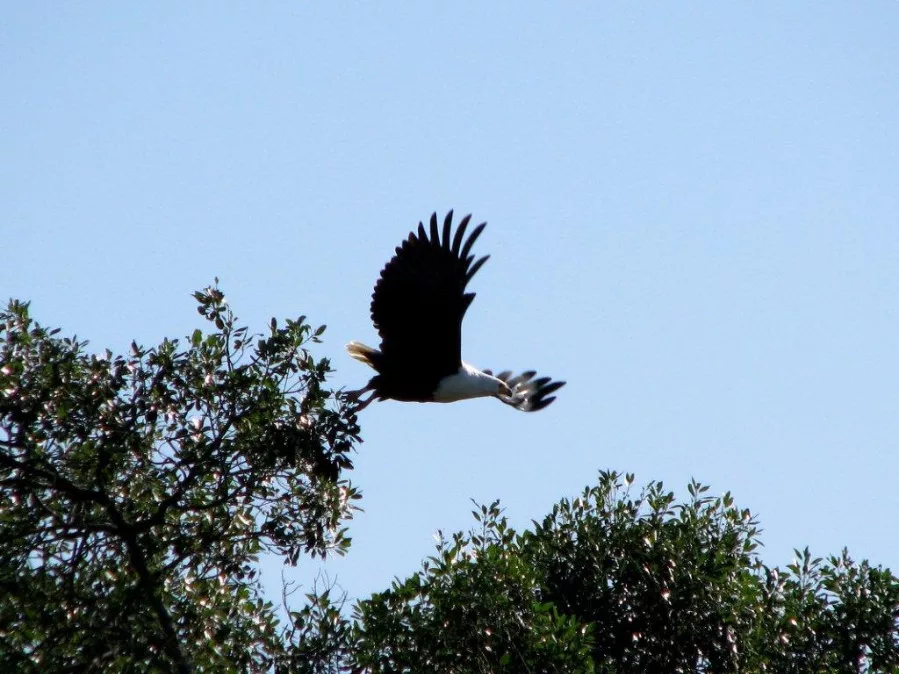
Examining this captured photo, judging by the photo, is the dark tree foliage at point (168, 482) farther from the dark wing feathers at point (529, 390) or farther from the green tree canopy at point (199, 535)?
the dark wing feathers at point (529, 390)

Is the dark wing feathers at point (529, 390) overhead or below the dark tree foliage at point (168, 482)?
overhead

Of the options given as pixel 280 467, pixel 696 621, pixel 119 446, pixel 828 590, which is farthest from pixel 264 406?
pixel 828 590

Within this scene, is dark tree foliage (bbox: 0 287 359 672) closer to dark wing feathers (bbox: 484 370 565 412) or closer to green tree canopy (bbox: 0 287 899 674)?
green tree canopy (bbox: 0 287 899 674)

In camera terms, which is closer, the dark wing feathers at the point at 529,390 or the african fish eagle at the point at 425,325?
the african fish eagle at the point at 425,325

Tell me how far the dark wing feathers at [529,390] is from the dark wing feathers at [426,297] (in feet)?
3.69

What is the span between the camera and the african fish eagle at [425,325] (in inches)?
330

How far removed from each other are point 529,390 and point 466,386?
39.7 inches

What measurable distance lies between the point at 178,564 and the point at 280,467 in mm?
841

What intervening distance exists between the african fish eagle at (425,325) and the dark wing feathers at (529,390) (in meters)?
0.22

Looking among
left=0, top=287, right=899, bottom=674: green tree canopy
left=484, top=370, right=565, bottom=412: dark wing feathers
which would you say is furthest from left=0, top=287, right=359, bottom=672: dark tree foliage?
left=484, top=370, right=565, bottom=412: dark wing feathers

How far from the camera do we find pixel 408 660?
24.3ft

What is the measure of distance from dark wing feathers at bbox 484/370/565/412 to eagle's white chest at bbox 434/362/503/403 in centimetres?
47

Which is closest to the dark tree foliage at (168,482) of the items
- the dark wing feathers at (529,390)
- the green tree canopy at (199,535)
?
the green tree canopy at (199,535)

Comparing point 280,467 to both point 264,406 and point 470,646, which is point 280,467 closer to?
point 264,406
